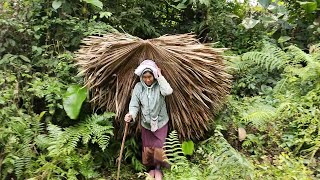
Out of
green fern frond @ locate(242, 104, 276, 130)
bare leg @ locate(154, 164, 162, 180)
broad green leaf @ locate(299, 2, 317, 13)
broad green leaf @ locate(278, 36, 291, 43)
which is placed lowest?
bare leg @ locate(154, 164, 162, 180)

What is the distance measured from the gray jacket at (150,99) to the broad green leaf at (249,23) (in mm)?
2438

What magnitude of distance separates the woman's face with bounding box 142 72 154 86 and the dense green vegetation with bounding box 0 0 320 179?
472 millimetres

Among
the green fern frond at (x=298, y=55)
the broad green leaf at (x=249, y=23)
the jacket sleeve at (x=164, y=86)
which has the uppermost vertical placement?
the broad green leaf at (x=249, y=23)

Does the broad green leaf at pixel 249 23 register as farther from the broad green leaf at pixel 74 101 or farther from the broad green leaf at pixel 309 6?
the broad green leaf at pixel 74 101

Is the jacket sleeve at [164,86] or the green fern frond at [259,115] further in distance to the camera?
the green fern frond at [259,115]

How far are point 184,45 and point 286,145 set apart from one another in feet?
4.46

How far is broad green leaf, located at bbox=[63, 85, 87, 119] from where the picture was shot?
3.96 m

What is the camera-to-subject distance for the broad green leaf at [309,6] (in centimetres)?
534

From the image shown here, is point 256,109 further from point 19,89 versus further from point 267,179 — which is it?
point 19,89

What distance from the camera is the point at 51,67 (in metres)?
4.56

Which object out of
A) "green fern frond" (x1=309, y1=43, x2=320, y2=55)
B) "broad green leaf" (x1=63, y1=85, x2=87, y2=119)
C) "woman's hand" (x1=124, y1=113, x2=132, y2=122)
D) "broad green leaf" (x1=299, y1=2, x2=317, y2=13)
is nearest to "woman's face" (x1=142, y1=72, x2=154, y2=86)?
"woman's hand" (x1=124, y1=113, x2=132, y2=122)

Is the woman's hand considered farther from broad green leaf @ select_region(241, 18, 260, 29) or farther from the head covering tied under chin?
broad green leaf @ select_region(241, 18, 260, 29)

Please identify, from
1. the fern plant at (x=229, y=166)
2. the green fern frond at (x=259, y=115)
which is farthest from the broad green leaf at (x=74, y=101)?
the green fern frond at (x=259, y=115)

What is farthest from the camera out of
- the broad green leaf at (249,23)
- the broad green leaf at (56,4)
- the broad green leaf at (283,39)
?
the broad green leaf at (249,23)
